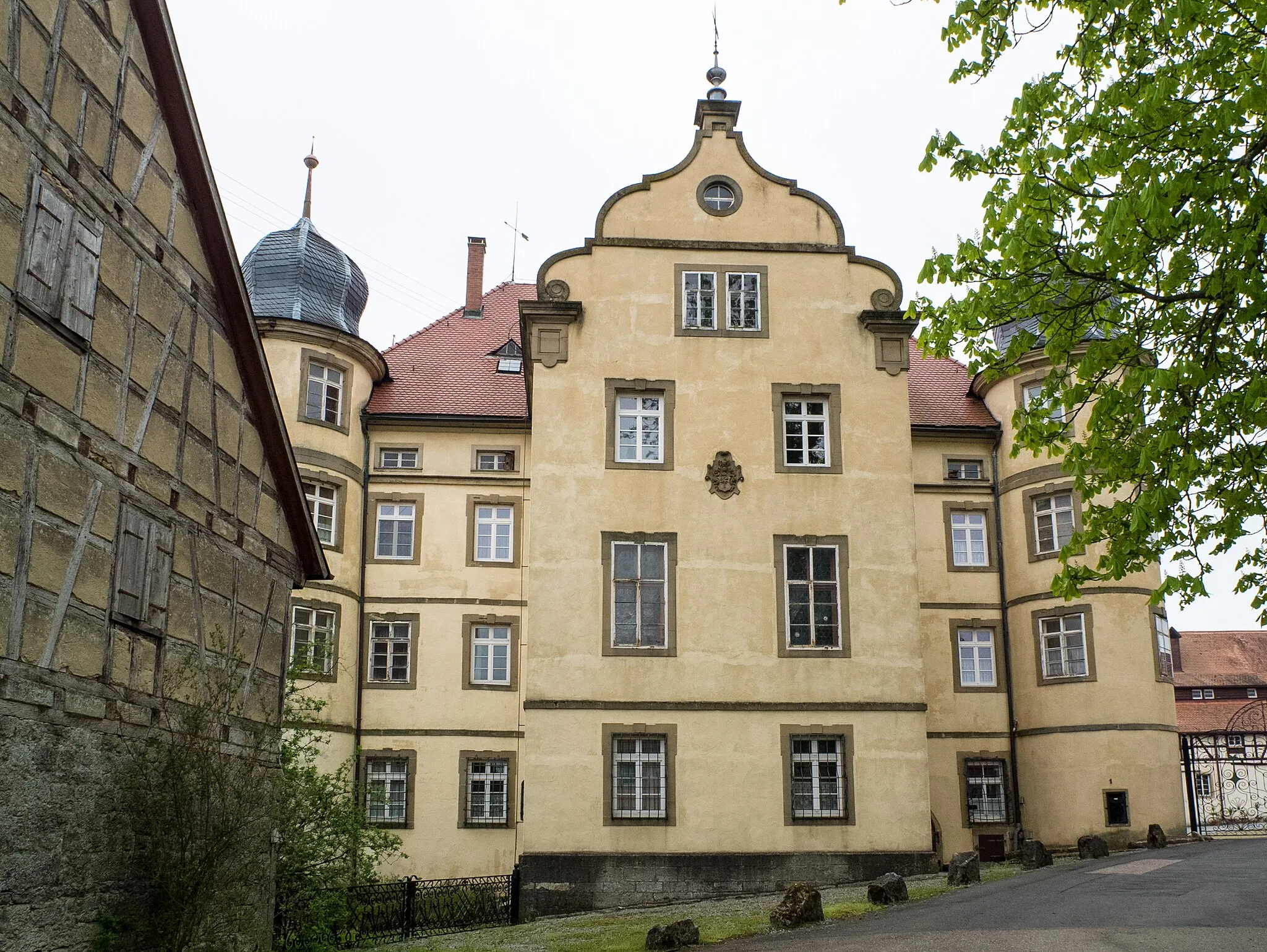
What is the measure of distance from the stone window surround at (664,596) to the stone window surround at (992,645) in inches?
353

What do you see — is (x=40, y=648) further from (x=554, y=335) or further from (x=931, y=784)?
(x=931, y=784)

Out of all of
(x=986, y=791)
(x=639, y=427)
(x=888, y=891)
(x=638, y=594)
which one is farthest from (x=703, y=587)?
(x=986, y=791)

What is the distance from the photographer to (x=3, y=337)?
29.9 ft

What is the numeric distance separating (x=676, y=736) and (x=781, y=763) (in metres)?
1.88

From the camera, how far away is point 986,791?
2805 cm

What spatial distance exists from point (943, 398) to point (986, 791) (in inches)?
361

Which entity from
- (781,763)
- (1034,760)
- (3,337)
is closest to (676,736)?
(781,763)

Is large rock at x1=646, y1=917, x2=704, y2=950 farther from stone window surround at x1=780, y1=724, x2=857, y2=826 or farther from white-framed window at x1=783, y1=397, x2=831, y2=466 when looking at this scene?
white-framed window at x1=783, y1=397, x2=831, y2=466

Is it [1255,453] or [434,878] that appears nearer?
[1255,453]

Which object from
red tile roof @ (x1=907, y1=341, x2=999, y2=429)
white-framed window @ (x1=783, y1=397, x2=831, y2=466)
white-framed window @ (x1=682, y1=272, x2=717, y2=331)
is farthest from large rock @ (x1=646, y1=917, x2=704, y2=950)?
red tile roof @ (x1=907, y1=341, x2=999, y2=429)

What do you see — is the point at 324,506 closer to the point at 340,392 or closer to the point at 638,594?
the point at 340,392

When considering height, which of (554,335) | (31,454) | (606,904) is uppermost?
(554,335)

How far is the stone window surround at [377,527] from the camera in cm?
2875

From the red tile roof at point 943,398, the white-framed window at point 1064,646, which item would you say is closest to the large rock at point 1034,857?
the white-framed window at point 1064,646
